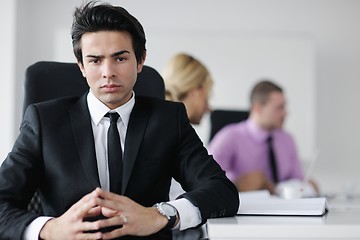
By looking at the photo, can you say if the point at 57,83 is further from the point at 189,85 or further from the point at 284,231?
the point at 189,85

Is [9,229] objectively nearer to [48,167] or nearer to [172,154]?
[48,167]

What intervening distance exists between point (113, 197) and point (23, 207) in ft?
0.95

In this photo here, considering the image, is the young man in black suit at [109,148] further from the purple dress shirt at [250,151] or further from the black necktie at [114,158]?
the purple dress shirt at [250,151]

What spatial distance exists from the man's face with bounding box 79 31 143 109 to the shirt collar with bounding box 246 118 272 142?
3.51 meters

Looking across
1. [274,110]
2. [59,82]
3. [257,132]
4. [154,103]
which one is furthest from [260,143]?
[154,103]

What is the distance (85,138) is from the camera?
1730 millimetres

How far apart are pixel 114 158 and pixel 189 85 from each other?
5.84ft

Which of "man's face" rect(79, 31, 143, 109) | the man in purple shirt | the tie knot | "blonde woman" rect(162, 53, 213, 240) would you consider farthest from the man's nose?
the man in purple shirt

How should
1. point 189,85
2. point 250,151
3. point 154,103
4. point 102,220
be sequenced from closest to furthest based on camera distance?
1. point 102,220
2. point 154,103
3. point 189,85
4. point 250,151

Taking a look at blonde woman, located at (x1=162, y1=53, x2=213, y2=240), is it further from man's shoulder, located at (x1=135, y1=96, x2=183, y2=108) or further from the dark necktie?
the dark necktie

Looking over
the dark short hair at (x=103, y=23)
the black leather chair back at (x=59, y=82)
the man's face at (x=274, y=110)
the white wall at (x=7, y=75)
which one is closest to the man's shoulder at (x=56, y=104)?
the dark short hair at (x=103, y=23)

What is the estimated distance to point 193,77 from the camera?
11.6ft

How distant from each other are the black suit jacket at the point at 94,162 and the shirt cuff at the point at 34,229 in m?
0.07

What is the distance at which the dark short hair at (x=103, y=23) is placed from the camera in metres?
1.75
